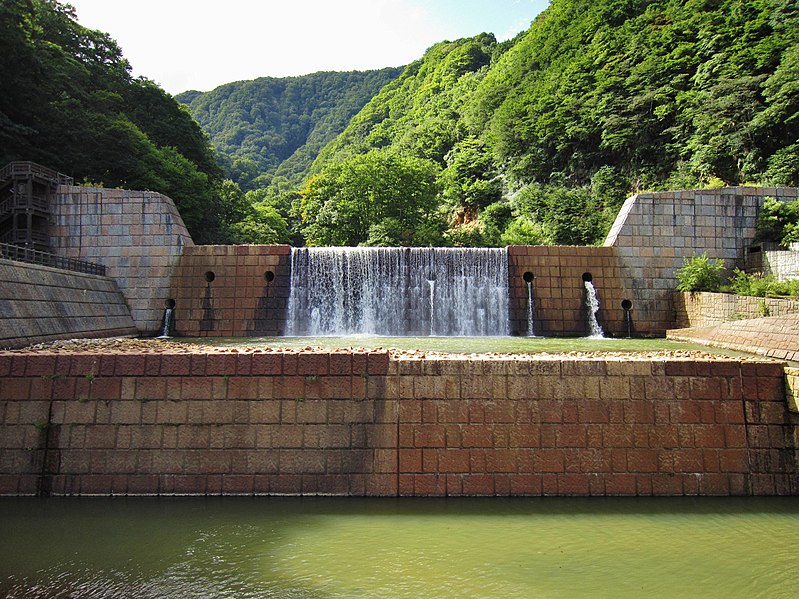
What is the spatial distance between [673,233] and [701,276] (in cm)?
209

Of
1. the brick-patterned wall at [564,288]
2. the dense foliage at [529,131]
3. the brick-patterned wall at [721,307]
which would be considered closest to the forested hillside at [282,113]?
the dense foliage at [529,131]

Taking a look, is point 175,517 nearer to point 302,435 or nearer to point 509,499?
point 302,435

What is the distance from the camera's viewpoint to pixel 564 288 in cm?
1877

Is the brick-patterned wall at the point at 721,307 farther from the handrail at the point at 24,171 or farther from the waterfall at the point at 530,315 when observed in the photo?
the handrail at the point at 24,171

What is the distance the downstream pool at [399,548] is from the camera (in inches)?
169

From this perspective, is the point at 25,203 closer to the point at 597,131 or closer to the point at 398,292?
the point at 398,292

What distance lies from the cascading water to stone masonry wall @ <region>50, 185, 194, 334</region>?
4.67 m

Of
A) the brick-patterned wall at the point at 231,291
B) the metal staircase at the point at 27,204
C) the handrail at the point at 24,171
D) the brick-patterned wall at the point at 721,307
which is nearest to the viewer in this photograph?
the brick-patterned wall at the point at 721,307

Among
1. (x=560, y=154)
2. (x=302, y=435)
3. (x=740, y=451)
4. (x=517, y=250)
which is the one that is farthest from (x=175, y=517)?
(x=560, y=154)

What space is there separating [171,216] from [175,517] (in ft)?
52.6

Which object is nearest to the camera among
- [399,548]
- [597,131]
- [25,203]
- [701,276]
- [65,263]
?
[399,548]

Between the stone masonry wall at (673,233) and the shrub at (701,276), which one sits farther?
the stone masonry wall at (673,233)

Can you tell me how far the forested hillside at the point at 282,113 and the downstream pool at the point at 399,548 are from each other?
322 ft

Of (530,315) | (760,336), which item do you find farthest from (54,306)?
(760,336)
